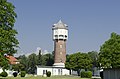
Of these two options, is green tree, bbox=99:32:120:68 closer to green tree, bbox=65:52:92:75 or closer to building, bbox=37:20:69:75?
green tree, bbox=65:52:92:75

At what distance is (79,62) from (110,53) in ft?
133


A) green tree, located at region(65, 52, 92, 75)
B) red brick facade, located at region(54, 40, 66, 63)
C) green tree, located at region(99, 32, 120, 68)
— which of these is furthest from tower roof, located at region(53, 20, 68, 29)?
green tree, located at region(99, 32, 120, 68)

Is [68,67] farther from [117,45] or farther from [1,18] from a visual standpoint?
[1,18]

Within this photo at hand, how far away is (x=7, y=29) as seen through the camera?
42.8 metres

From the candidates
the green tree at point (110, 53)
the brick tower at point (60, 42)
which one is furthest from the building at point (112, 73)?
the brick tower at point (60, 42)

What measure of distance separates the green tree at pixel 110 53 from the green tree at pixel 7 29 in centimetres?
2058

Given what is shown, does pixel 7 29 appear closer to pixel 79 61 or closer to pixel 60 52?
pixel 79 61

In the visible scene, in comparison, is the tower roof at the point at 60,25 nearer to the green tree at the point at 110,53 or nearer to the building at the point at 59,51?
the building at the point at 59,51

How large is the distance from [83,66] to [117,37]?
124 ft

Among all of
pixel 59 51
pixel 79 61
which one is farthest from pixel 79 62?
pixel 59 51

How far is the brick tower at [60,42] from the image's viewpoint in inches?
4478

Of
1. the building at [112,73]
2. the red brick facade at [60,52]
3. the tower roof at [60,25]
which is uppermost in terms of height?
the tower roof at [60,25]

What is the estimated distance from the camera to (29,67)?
127m

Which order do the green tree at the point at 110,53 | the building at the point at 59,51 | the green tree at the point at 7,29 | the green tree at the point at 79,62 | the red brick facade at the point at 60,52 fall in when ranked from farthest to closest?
the red brick facade at the point at 60,52
the building at the point at 59,51
the green tree at the point at 79,62
the green tree at the point at 110,53
the green tree at the point at 7,29
